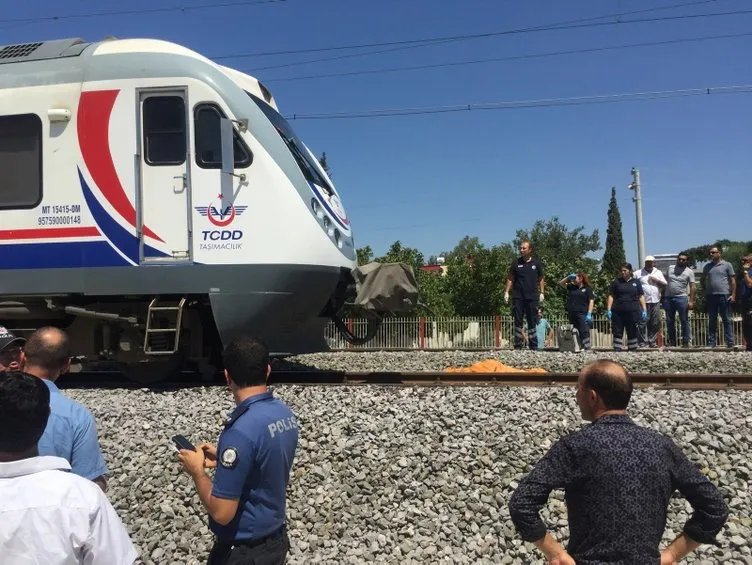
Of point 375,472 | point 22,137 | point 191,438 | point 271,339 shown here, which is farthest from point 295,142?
point 375,472

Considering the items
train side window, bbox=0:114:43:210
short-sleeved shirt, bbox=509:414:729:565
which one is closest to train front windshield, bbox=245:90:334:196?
train side window, bbox=0:114:43:210

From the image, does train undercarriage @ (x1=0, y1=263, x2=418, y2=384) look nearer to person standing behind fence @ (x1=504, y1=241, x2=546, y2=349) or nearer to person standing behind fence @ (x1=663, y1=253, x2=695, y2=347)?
person standing behind fence @ (x1=504, y1=241, x2=546, y2=349)

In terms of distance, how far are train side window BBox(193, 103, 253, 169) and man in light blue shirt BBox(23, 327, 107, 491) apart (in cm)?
414

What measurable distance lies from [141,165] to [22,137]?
61.6 inches

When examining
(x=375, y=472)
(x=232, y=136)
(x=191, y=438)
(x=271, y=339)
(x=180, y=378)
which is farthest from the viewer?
(x=180, y=378)

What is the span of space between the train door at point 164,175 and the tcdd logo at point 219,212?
20cm

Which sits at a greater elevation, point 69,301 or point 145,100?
point 145,100

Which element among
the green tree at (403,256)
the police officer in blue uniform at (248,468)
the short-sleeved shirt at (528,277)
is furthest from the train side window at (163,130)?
the green tree at (403,256)

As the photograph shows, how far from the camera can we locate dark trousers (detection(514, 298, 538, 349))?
11.2 m

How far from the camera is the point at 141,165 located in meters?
6.99

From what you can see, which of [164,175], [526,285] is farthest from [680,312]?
[164,175]

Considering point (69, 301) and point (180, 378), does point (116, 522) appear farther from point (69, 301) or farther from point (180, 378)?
point (180, 378)

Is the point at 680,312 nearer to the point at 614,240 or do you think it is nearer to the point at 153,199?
the point at 153,199

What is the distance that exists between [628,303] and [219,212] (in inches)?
319
